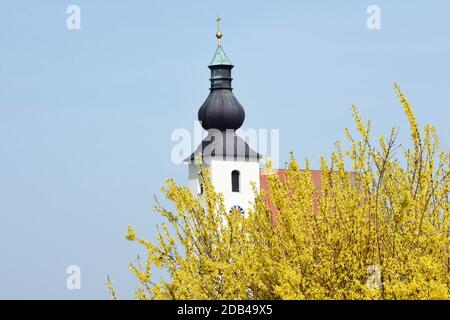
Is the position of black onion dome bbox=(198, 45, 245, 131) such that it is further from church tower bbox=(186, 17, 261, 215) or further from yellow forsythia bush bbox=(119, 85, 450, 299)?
yellow forsythia bush bbox=(119, 85, 450, 299)

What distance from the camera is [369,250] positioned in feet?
41.4

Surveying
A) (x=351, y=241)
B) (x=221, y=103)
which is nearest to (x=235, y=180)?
(x=221, y=103)

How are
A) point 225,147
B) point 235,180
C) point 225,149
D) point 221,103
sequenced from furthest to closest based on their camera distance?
point 235,180 < point 225,149 < point 225,147 < point 221,103

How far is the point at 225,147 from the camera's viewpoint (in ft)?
211

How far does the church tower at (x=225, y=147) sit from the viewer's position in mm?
61094

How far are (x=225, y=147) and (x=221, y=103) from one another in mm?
4310

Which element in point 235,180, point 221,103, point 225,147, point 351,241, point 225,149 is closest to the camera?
point 351,241

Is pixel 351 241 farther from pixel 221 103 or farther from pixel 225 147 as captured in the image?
pixel 225 147
